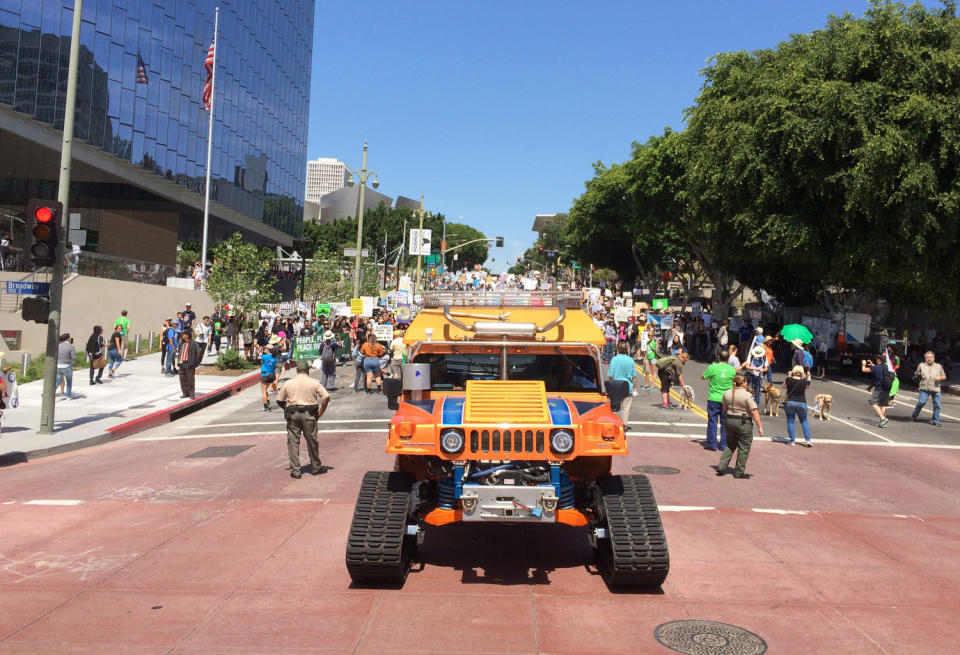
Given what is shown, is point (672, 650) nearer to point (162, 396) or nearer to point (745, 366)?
point (745, 366)

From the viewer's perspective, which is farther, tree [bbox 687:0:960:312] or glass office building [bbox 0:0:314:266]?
glass office building [bbox 0:0:314:266]

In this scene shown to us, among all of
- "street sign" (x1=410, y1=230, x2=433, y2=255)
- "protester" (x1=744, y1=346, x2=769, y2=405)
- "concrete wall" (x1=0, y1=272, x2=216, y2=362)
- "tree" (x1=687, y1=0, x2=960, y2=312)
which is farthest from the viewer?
"street sign" (x1=410, y1=230, x2=433, y2=255)

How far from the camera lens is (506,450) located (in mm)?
7574

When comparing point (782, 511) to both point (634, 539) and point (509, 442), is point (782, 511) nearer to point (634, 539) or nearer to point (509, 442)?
point (634, 539)

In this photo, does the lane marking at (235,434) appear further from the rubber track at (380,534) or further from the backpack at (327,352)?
the rubber track at (380,534)

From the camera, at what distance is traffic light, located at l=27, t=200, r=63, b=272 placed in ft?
54.0

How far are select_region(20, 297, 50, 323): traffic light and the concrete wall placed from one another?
1308 centimetres

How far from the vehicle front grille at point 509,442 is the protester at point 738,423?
7129 millimetres

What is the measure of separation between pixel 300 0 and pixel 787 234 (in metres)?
52.0

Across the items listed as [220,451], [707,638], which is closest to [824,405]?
[220,451]

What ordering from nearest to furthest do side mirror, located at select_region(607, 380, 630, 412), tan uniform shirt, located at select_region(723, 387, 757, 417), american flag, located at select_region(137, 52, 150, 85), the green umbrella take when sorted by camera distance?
side mirror, located at select_region(607, 380, 630, 412)
tan uniform shirt, located at select_region(723, 387, 757, 417)
the green umbrella
american flag, located at select_region(137, 52, 150, 85)

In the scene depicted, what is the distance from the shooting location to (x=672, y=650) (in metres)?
6.57

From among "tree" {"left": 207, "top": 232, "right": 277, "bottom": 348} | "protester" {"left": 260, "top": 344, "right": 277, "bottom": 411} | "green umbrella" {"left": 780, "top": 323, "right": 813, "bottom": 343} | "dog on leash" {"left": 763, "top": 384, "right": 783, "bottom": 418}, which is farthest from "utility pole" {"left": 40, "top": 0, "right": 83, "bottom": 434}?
"green umbrella" {"left": 780, "top": 323, "right": 813, "bottom": 343}

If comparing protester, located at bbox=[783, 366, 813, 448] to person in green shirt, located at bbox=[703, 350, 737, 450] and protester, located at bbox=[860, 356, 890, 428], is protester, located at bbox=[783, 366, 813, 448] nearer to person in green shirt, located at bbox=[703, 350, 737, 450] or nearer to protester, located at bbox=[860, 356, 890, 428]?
person in green shirt, located at bbox=[703, 350, 737, 450]
